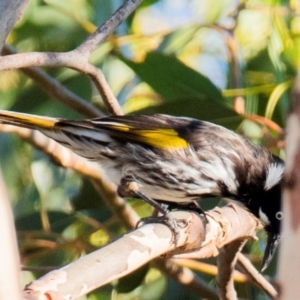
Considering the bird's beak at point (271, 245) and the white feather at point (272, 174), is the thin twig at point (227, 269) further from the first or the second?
the white feather at point (272, 174)

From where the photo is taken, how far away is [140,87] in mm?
2514

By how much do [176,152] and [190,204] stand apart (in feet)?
Answer: 0.49

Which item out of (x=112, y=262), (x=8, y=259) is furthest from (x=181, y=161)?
(x=8, y=259)

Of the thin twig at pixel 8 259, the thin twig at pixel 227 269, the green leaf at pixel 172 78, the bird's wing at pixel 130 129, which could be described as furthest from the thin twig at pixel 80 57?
the thin twig at pixel 8 259

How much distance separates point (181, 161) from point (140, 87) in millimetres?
569

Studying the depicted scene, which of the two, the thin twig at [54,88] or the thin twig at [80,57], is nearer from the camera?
the thin twig at [80,57]

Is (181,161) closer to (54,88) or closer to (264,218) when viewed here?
(264,218)

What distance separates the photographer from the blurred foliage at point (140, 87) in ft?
7.25

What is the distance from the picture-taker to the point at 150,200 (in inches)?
75.5

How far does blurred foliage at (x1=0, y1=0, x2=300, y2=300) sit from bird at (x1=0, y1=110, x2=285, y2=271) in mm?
158

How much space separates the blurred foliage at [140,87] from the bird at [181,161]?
16 centimetres

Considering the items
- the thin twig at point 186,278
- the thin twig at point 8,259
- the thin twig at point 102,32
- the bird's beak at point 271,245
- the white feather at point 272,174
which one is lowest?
the thin twig at point 186,278

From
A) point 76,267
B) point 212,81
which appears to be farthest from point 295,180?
point 212,81

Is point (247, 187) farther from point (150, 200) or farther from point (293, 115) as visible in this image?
point (293, 115)
